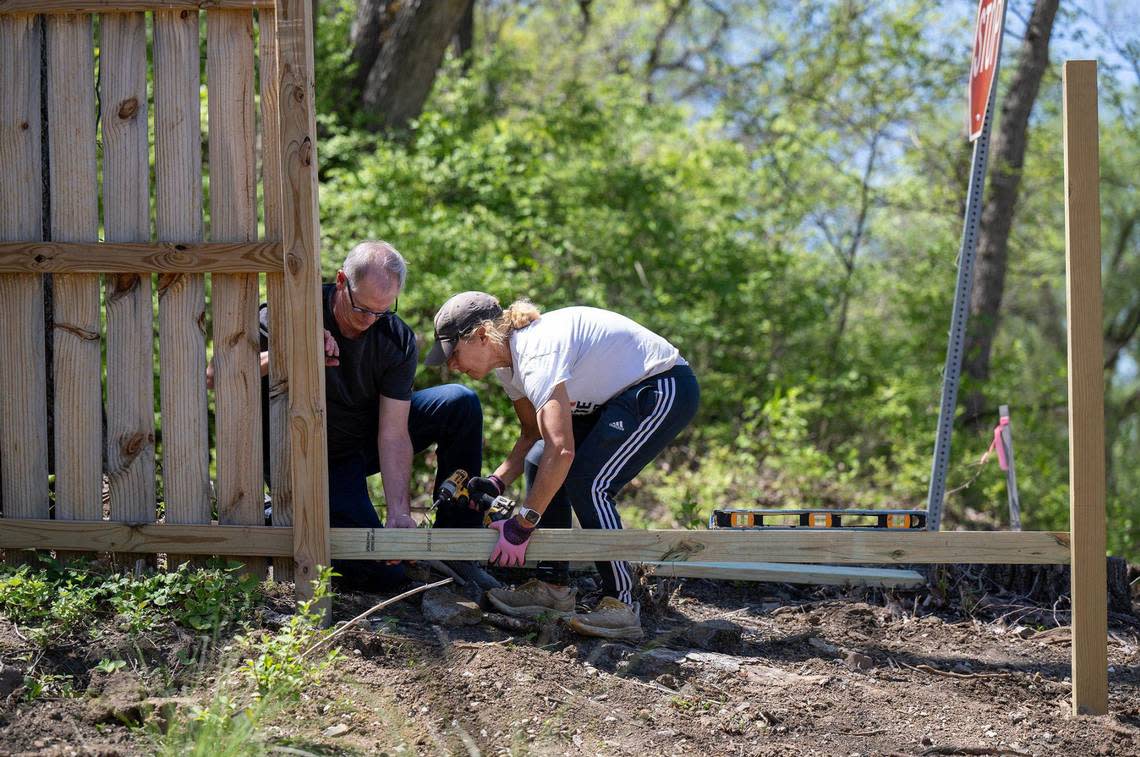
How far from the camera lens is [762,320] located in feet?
33.9

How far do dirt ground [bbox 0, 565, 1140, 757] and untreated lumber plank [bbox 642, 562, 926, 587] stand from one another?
0.41ft

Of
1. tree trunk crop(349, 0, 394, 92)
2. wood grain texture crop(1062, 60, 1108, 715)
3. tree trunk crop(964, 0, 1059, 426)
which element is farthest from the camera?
tree trunk crop(964, 0, 1059, 426)

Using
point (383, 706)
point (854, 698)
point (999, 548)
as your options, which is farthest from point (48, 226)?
point (999, 548)

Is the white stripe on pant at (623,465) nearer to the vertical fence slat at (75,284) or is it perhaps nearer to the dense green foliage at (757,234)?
the vertical fence slat at (75,284)

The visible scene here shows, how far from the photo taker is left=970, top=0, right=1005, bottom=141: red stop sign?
3.82m

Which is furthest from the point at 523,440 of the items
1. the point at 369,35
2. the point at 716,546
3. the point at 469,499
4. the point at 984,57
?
the point at 369,35

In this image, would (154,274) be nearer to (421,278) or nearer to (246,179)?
(246,179)

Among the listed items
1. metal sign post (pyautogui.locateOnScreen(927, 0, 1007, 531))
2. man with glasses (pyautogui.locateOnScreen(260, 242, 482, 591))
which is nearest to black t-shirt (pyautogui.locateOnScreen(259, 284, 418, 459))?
man with glasses (pyautogui.locateOnScreen(260, 242, 482, 591))

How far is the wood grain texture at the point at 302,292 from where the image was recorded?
12.1 ft

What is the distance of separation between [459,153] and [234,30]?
5180mm

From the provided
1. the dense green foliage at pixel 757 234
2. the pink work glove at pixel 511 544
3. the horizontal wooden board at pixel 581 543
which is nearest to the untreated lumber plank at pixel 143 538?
the horizontal wooden board at pixel 581 543

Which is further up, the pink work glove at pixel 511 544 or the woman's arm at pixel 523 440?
the woman's arm at pixel 523 440

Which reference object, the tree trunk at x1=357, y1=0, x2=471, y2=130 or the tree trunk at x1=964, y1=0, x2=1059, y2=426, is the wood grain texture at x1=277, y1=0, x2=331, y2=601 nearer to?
the tree trunk at x1=357, y1=0, x2=471, y2=130

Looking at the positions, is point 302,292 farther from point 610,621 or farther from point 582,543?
point 610,621
